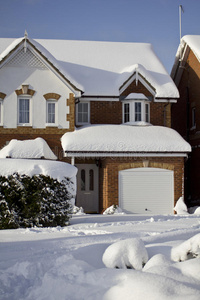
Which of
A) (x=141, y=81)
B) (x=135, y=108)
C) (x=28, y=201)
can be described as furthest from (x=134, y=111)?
(x=28, y=201)

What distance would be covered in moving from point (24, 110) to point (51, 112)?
131cm

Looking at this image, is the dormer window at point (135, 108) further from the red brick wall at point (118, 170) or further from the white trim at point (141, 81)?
the red brick wall at point (118, 170)

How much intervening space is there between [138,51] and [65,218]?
50.6 ft

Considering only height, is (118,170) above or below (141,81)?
below

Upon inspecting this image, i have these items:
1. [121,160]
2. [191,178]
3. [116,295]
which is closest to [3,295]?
[116,295]

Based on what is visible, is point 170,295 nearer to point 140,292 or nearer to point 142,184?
point 140,292

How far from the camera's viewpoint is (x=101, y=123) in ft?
72.7

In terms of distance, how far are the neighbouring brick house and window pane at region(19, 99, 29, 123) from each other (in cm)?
5

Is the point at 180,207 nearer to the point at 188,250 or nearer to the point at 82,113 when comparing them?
the point at 82,113

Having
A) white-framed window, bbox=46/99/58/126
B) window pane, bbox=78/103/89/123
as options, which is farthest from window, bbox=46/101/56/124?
window pane, bbox=78/103/89/123

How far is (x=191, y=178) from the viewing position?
2412 centimetres

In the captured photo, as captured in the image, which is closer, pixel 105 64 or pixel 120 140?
pixel 120 140

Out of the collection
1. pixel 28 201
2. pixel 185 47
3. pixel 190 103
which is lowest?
pixel 28 201

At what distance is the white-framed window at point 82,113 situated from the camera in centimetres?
2223
